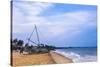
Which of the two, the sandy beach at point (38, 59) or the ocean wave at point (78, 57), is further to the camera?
the ocean wave at point (78, 57)

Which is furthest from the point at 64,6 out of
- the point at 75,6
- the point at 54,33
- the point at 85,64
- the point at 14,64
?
the point at 14,64

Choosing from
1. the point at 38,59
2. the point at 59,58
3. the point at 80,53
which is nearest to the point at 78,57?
the point at 80,53

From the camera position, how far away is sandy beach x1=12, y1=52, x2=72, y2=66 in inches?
85.6

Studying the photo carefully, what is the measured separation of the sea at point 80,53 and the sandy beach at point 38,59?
2.3 inches

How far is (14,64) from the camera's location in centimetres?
216

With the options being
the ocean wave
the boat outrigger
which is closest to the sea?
the ocean wave

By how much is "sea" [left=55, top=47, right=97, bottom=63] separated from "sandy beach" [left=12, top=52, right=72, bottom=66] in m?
0.06

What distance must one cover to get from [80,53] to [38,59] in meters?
0.57

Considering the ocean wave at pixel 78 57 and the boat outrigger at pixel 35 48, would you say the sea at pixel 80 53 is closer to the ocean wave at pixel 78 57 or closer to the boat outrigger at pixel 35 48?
the ocean wave at pixel 78 57

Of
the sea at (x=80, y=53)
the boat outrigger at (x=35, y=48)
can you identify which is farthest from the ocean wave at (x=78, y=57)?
the boat outrigger at (x=35, y=48)

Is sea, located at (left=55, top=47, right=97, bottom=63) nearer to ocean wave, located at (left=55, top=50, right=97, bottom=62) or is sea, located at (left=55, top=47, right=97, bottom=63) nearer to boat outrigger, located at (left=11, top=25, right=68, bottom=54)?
ocean wave, located at (left=55, top=50, right=97, bottom=62)

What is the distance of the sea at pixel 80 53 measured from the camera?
2.34 m

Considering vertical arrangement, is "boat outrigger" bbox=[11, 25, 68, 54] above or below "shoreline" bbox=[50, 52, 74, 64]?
above
